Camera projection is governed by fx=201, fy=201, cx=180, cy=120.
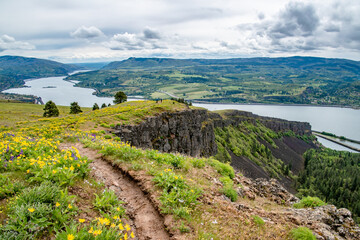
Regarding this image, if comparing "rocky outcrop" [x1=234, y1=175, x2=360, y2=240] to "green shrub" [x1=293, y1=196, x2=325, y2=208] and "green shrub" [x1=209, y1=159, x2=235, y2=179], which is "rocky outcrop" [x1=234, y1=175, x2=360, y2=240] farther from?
"green shrub" [x1=209, y1=159, x2=235, y2=179]

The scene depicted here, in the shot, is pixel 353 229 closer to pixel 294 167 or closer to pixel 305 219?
pixel 305 219

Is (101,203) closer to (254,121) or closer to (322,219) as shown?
(322,219)

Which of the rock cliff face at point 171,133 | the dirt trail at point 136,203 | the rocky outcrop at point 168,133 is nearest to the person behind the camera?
the dirt trail at point 136,203

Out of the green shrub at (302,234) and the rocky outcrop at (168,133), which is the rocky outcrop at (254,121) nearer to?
the rocky outcrop at (168,133)

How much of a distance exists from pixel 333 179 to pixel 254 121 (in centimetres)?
6572

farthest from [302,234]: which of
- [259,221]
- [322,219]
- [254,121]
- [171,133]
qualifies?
[254,121]

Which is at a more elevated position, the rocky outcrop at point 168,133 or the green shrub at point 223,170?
the green shrub at point 223,170

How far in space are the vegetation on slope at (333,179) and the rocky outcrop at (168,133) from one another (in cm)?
4810

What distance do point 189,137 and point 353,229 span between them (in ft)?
143

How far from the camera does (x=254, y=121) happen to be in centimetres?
15912

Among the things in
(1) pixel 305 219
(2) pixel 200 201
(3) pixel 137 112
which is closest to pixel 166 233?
(2) pixel 200 201

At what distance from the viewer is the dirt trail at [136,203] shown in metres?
6.97

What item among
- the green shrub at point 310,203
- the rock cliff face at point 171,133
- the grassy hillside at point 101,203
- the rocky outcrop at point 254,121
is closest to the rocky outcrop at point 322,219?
the grassy hillside at point 101,203

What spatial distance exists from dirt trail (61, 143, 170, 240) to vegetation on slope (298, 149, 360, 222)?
79780 millimetres
